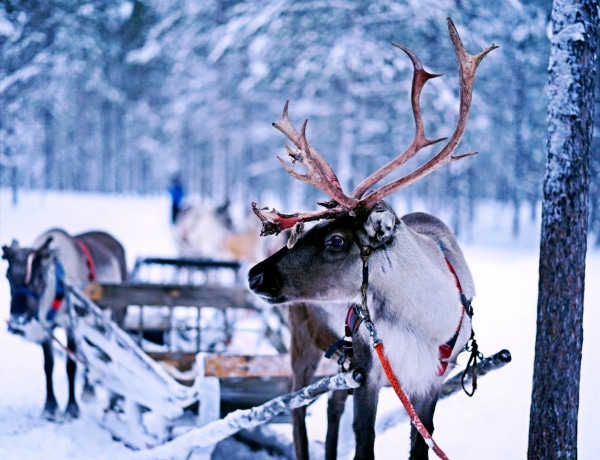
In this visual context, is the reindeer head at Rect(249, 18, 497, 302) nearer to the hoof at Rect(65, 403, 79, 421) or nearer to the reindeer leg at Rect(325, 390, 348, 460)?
the reindeer leg at Rect(325, 390, 348, 460)

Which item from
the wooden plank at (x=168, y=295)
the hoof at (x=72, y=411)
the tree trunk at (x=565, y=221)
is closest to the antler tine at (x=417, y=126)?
the tree trunk at (x=565, y=221)

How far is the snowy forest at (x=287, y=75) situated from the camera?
668 centimetres

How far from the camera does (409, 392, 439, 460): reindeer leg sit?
2.80 meters

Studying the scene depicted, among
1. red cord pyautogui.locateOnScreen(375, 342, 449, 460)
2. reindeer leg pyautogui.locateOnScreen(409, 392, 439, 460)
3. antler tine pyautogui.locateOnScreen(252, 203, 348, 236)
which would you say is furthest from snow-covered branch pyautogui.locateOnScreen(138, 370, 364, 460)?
antler tine pyautogui.locateOnScreen(252, 203, 348, 236)

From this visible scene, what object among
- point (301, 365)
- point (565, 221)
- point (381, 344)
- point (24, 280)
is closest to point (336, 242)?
point (381, 344)

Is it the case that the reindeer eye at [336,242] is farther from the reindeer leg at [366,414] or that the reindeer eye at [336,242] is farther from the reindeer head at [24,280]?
the reindeer head at [24,280]

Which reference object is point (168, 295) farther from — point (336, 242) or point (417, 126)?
point (417, 126)

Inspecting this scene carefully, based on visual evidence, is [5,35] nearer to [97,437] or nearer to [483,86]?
[97,437]

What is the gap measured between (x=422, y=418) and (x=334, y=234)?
1.05 meters

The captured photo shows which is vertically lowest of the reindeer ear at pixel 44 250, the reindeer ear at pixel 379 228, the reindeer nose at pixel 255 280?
the reindeer ear at pixel 44 250

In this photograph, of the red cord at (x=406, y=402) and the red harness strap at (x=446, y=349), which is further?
the red harness strap at (x=446, y=349)

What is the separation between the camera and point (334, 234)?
2.61 meters

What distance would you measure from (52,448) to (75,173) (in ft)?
73.9

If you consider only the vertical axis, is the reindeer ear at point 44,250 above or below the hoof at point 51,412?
above
